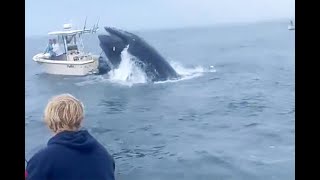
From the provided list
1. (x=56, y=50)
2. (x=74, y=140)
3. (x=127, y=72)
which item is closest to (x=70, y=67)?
(x=56, y=50)

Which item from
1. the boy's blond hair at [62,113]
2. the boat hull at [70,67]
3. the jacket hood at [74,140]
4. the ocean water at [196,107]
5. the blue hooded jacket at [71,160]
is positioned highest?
the boy's blond hair at [62,113]

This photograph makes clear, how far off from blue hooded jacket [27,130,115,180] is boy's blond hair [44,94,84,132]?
2 centimetres

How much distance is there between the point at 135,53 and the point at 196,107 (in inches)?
77.0

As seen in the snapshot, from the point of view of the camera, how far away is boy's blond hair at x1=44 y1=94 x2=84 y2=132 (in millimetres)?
1385

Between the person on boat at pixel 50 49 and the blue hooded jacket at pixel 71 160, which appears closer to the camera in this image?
the blue hooded jacket at pixel 71 160

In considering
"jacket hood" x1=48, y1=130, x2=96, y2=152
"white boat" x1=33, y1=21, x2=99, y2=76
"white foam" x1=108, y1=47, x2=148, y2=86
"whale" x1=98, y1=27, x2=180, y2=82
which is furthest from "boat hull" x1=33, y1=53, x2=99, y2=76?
"jacket hood" x1=48, y1=130, x2=96, y2=152

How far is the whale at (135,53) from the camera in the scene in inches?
381

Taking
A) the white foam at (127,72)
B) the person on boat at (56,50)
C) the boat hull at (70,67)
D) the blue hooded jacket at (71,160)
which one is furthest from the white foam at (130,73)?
the blue hooded jacket at (71,160)

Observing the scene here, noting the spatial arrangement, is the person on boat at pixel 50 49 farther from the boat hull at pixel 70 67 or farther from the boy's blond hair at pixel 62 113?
the boy's blond hair at pixel 62 113

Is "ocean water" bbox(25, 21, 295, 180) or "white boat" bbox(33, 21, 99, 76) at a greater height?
"white boat" bbox(33, 21, 99, 76)

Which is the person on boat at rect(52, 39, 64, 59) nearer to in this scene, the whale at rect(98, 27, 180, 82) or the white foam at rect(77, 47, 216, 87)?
the white foam at rect(77, 47, 216, 87)

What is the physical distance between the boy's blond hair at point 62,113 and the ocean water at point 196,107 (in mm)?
3009
